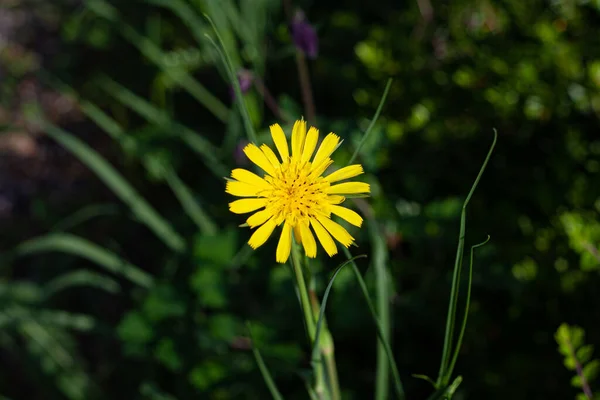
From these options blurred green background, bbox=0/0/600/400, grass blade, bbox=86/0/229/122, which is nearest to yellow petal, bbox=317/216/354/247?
blurred green background, bbox=0/0/600/400

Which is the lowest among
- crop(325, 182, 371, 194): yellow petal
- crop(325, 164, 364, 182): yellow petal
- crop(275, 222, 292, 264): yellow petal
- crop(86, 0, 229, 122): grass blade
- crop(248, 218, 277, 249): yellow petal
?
crop(275, 222, 292, 264): yellow petal

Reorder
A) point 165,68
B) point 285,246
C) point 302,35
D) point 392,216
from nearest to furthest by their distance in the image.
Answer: point 285,246 → point 302,35 → point 392,216 → point 165,68

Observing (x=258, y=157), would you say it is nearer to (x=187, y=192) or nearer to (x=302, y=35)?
(x=302, y=35)

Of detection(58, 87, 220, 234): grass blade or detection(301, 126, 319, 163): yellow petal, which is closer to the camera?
detection(301, 126, 319, 163): yellow petal

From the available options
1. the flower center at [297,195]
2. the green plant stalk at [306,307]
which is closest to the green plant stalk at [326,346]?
the green plant stalk at [306,307]

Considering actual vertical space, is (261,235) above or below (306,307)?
above

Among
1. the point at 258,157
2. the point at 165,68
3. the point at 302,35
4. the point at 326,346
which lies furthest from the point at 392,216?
the point at 165,68

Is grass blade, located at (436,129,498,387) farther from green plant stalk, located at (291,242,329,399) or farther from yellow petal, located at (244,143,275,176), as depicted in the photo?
yellow petal, located at (244,143,275,176)
